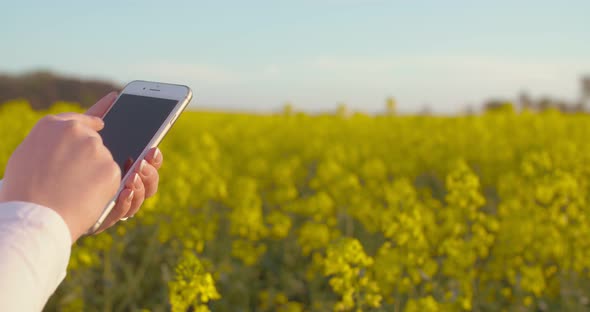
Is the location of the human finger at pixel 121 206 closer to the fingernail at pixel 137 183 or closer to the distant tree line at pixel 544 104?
the fingernail at pixel 137 183

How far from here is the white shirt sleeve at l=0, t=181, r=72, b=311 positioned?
3.44 feet

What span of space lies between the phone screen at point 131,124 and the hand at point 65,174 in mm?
350

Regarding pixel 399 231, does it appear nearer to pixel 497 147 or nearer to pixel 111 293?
pixel 111 293

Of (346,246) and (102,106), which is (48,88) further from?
(102,106)

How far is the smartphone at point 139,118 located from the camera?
155 centimetres

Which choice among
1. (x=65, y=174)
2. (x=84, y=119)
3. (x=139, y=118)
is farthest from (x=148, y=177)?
(x=65, y=174)

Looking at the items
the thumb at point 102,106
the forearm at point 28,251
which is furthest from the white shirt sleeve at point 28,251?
the thumb at point 102,106

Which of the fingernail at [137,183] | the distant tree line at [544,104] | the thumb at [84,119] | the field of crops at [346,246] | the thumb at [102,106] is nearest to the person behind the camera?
the thumb at [84,119]

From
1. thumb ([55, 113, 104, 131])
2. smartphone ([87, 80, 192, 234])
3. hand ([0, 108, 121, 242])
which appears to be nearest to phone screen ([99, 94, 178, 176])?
smartphone ([87, 80, 192, 234])

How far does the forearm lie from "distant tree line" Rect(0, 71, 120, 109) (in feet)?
59.4

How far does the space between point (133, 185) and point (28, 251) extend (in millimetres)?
470

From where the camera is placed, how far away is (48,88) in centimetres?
1945

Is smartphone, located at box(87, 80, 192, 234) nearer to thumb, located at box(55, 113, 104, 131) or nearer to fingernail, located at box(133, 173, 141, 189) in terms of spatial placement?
fingernail, located at box(133, 173, 141, 189)

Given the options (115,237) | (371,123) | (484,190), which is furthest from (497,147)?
(115,237)
